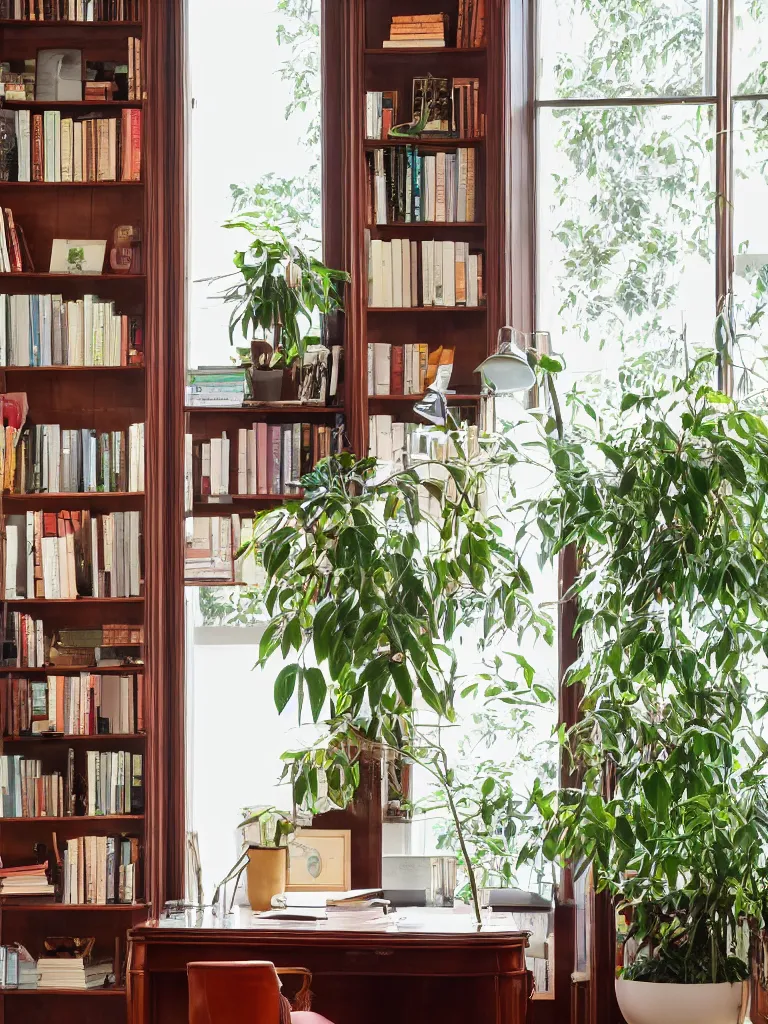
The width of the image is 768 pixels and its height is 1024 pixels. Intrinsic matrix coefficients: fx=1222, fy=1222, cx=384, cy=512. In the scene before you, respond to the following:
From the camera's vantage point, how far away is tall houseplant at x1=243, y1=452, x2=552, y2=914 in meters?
3.89

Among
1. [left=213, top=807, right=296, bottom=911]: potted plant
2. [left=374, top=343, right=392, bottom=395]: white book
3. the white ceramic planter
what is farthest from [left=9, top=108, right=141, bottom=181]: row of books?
the white ceramic planter

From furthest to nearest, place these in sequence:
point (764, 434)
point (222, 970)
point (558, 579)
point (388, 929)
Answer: point (558, 579) < point (388, 929) < point (764, 434) < point (222, 970)

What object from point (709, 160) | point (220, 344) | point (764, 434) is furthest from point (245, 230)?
point (764, 434)

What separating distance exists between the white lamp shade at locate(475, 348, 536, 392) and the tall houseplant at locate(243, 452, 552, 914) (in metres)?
Answer: 0.27

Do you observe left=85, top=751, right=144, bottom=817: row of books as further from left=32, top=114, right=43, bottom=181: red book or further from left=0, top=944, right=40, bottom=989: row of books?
left=32, top=114, right=43, bottom=181: red book

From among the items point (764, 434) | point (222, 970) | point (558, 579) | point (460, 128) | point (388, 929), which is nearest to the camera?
point (222, 970)

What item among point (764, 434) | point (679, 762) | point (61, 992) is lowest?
point (61, 992)

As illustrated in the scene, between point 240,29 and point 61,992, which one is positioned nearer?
point 61,992

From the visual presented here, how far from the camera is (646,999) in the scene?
3795mm

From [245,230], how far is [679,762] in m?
2.83

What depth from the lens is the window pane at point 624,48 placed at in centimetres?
507

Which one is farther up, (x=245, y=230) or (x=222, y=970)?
(x=245, y=230)

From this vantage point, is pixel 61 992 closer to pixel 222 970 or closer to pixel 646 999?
pixel 222 970

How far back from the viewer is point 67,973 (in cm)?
467
